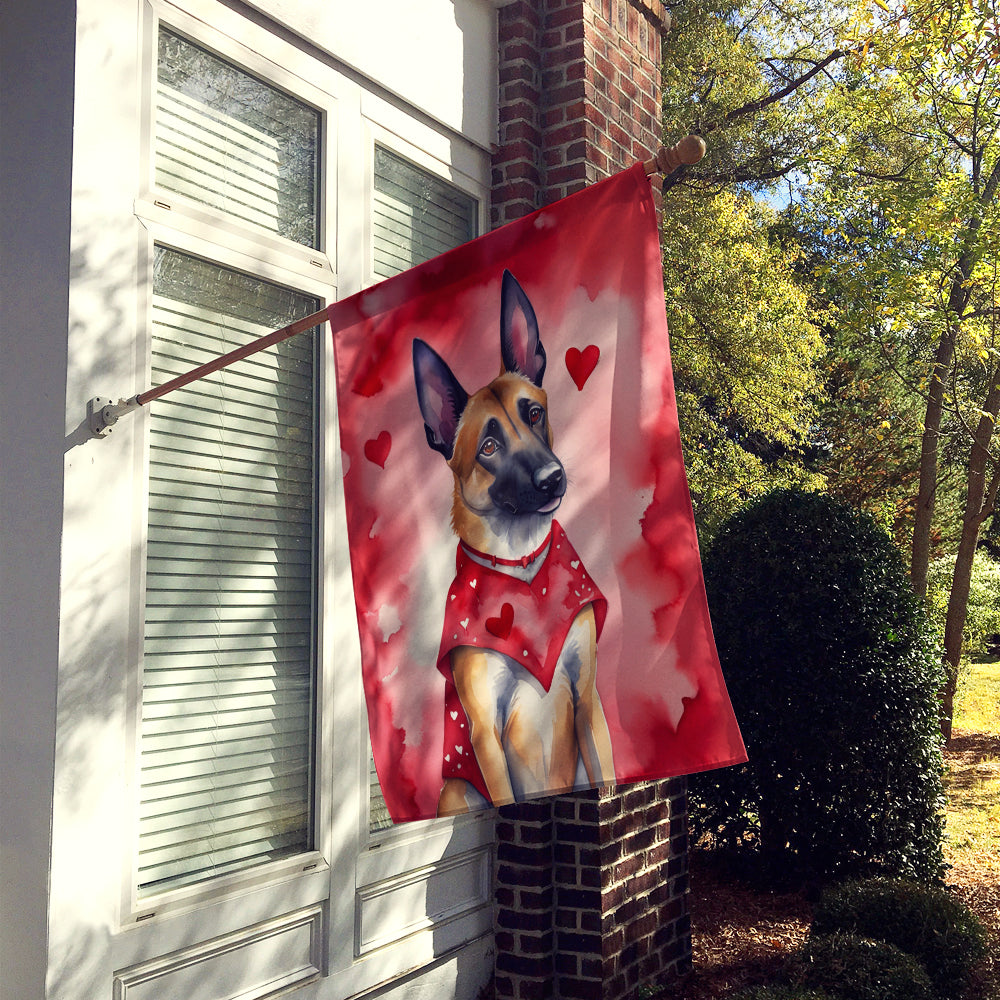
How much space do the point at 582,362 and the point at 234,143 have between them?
1684 millimetres

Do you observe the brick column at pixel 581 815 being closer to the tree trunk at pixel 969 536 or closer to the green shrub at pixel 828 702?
the green shrub at pixel 828 702

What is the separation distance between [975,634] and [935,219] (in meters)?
9.53

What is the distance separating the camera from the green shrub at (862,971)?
13.3 feet

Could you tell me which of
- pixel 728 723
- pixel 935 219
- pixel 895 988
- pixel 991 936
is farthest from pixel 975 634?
pixel 728 723

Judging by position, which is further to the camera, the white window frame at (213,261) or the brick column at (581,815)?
the brick column at (581,815)

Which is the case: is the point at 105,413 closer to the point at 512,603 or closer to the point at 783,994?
the point at 512,603

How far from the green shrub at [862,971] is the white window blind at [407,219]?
1911mm

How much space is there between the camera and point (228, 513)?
3.35 metres

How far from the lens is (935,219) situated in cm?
783

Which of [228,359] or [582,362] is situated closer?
[582,362]

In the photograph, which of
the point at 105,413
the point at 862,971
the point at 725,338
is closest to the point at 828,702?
the point at 862,971

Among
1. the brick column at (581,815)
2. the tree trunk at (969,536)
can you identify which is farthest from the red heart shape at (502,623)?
the tree trunk at (969,536)

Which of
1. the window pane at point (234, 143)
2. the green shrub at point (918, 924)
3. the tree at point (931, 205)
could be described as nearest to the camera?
the window pane at point (234, 143)

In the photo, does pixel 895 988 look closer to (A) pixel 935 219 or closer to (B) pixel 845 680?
(B) pixel 845 680
